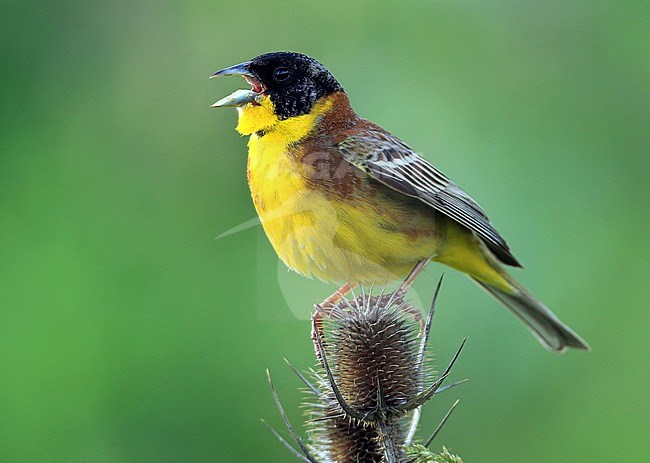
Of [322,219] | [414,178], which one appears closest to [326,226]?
[322,219]

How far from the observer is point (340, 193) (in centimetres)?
408

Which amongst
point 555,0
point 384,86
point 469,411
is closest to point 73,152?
point 384,86

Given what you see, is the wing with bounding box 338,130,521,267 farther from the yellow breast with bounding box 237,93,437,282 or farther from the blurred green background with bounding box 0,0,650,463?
the blurred green background with bounding box 0,0,650,463

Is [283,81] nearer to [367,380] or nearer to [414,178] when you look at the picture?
[414,178]

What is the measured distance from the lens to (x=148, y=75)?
665 cm

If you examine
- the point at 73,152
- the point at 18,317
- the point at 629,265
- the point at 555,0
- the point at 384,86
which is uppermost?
the point at 555,0

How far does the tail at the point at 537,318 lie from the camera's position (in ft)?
15.6

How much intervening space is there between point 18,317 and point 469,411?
2.80 meters

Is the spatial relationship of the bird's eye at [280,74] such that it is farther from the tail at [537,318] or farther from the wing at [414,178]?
the tail at [537,318]

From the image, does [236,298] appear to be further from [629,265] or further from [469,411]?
[629,265]

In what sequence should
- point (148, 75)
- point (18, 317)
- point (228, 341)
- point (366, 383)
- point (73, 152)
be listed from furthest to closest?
point (148, 75) → point (73, 152) → point (18, 317) → point (228, 341) → point (366, 383)

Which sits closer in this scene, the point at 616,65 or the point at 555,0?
the point at 616,65

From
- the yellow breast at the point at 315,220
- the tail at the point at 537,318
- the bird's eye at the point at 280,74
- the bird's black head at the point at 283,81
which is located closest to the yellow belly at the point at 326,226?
the yellow breast at the point at 315,220

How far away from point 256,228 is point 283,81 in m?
1.18
